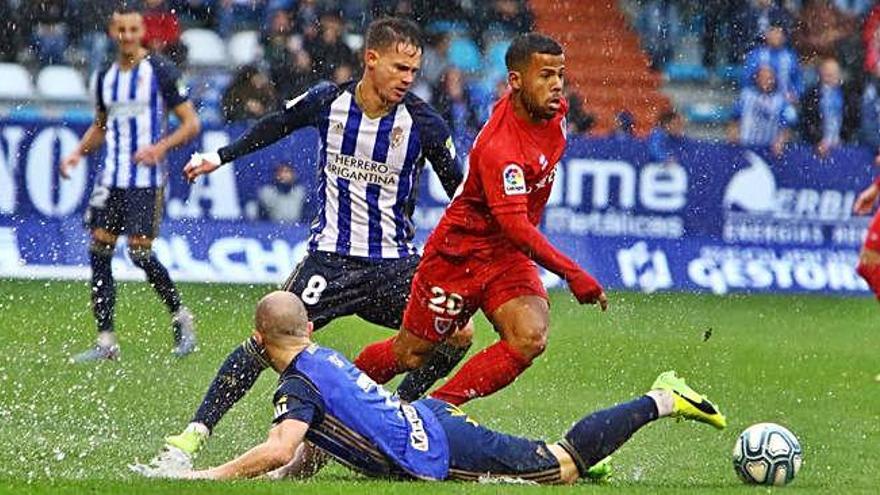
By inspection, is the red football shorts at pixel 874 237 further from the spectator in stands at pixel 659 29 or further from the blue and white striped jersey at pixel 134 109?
the spectator in stands at pixel 659 29

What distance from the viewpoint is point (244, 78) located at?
1905 cm

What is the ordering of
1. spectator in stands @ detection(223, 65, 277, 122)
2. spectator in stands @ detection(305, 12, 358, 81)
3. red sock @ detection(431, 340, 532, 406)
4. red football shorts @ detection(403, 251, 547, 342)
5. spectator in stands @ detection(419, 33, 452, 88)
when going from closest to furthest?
red sock @ detection(431, 340, 532, 406) → red football shorts @ detection(403, 251, 547, 342) → spectator in stands @ detection(223, 65, 277, 122) → spectator in stands @ detection(305, 12, 358, 81) → spectator in stands @ detection(419, 33, 452, 88)

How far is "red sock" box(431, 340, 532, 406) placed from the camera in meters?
8.52

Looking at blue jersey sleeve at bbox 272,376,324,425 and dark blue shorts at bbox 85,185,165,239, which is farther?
dark blue shorts at bbox 85,185,165,239

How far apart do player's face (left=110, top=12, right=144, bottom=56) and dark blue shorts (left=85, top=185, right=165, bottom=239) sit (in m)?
0.94

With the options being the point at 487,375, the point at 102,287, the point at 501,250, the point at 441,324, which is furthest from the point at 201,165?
the point at 102,287

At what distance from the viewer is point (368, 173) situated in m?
9.30

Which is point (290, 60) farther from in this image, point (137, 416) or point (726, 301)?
point (137, 416)

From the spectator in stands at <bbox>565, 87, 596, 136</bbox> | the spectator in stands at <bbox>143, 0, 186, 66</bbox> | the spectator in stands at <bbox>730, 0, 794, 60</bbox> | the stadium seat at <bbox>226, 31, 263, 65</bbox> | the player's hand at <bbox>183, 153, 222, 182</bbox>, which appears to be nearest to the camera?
the player's hand at <bbox>183, 153, 222, 182</bbox>

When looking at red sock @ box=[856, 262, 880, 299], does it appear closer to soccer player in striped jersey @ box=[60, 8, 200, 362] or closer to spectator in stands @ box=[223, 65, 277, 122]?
soccer player in striped jersey @ box=[60, 8, 200, 362]

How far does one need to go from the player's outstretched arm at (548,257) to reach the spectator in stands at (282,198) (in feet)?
27.5

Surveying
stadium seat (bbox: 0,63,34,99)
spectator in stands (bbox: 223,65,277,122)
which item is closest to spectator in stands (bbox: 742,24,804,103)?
spectator in stands (bbox: 223,65,277,122)

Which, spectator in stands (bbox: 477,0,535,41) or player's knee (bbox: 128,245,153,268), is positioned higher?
spectator in stands (bbox: 477,0,535,41)

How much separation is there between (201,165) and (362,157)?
777 mm
